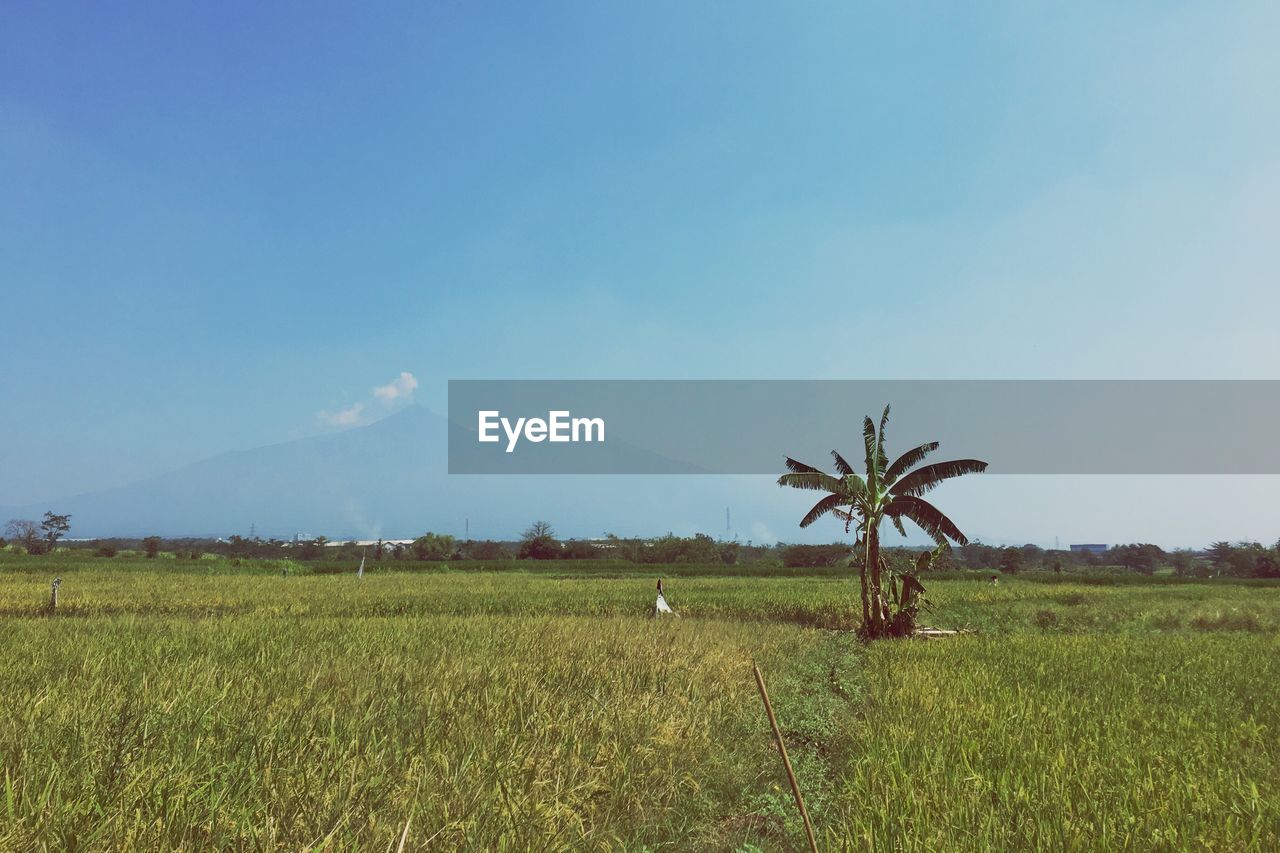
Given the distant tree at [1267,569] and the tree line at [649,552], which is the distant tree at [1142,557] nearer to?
the tree line at [649,552]

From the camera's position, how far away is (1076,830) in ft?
12.6

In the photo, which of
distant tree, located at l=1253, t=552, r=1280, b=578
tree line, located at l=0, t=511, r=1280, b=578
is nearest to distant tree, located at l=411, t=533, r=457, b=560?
tree line, located at l=0, t=511, r=1280, b=578

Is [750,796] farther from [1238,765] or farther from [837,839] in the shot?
[1238,765]

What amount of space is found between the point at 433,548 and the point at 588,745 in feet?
288

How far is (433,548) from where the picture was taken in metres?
87.2

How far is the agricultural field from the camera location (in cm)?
349

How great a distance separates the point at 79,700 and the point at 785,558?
78222mm

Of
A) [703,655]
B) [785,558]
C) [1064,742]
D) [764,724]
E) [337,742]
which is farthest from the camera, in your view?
[785,558]

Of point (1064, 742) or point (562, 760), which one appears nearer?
point (562, 760)

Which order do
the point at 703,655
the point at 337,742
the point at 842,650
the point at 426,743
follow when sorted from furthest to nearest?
1. the point at 842,650
2. the point at 703,655
3. the point at 426,743
4. the point at 337,742

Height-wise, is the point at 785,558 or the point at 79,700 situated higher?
the point at 79,700

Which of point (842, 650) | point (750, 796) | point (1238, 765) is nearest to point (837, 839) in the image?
point (750, 796)

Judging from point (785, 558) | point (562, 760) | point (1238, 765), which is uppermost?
point (562, 760)

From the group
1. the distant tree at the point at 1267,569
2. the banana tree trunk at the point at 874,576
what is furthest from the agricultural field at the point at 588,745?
the distant tree at the point at 1267,569
